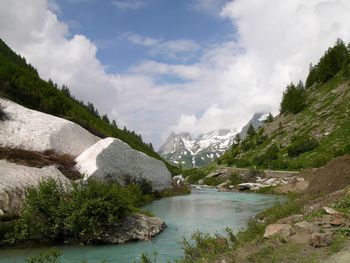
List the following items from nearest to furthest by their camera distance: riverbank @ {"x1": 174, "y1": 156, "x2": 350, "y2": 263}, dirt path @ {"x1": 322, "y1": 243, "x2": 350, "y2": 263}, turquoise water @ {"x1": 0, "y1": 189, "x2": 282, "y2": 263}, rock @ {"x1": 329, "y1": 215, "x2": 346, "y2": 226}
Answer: dirt path @ {"x1": 322, "y1": 243, "x2": 350, "y2": 263} → riverbank @ {"x1": 174, "y1": 156, "x2": 350, "y2": 263} → rock @ {"x1": 329, "y1": 215, "x2": 346, "y2": 226} → turquoise water @ {"x1": 0, "y1": 189, "x2": 282, "y2": 263}

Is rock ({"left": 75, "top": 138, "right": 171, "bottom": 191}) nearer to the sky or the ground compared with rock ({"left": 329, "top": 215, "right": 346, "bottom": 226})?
nearer to the sky

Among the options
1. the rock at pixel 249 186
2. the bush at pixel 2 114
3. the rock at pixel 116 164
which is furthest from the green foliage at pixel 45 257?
the rock at pixel 249 186

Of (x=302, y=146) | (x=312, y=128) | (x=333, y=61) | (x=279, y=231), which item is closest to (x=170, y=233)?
(x=279, y=231)

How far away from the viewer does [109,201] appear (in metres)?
27.5

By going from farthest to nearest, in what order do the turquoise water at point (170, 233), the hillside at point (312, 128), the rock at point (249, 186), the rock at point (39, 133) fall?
the hillside at point (312, 128) → the rock at point (249, 186) → the rock at point (39, 133) → the turquoise water at point (170, 233)

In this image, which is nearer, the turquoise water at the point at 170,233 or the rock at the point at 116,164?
the turquoise water at the point at 170,233

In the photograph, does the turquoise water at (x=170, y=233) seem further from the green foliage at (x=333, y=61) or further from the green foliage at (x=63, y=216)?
the green foliage at (x=333, y=61)

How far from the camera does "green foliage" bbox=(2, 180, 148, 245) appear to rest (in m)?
25.4

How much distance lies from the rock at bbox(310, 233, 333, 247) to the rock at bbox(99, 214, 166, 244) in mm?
14187

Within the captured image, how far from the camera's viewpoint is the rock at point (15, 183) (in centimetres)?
2720

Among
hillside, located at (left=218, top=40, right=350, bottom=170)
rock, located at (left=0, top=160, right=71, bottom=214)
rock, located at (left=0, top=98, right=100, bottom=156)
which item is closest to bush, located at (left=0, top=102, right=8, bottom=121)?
rock, located at (left=0, top=98, right=100, bottom=156)

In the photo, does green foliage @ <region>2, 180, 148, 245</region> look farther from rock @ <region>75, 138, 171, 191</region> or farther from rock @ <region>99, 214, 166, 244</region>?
rock @ <region>75, 138, 171, 191</region>

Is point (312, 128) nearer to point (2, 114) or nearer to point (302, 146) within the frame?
point (302, 146)

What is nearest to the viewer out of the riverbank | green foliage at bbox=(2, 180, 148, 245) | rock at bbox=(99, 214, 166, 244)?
the riverbank
